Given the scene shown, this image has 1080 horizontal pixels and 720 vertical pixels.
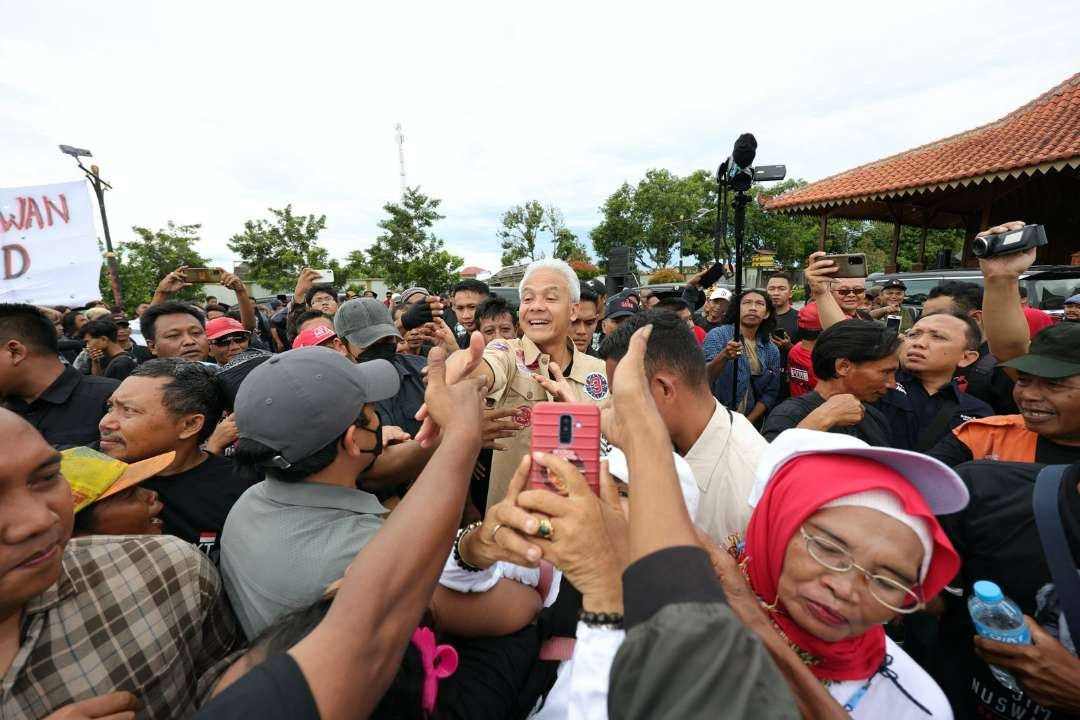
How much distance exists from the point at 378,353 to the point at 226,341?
1.90m

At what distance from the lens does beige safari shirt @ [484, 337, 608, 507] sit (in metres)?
2.54

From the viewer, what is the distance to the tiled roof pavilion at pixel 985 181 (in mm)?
8562

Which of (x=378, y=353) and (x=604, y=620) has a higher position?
(x=378, y=353)

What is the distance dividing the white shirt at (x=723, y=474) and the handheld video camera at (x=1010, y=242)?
4.89 ft

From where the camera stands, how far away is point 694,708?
2.18 feet

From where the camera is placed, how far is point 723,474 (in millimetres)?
1728

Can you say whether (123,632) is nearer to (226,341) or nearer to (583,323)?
(226,341)

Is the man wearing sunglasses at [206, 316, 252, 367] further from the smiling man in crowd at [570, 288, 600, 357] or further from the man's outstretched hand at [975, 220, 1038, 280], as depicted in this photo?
the man's outstretched hand at [975, 220, 1038, 280]

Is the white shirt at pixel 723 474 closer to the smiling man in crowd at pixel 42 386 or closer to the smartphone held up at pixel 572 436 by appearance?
the smartphone held up at pixel 572 436

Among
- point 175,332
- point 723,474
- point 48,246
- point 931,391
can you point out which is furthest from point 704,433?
point 48,246

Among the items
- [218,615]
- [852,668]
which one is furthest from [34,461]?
[852,668]

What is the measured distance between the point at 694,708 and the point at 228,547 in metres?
1.42

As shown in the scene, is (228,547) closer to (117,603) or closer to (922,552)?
(117,603)

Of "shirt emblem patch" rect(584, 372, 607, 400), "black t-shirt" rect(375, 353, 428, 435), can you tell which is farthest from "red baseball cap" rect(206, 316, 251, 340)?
"shirt emblem patch" rect(584, 372, 607, 400)
